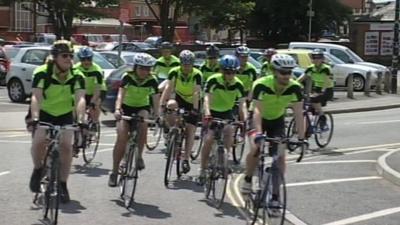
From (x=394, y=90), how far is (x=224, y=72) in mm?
21455

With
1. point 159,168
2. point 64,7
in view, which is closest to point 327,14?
point 64,7

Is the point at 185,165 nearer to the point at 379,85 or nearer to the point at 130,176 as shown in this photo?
the point at 130,176

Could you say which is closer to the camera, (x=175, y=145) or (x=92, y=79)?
(x=175, y=145)

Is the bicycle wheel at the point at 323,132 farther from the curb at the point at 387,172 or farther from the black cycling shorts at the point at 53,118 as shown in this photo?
the black cycling shorts at the point at 53,118

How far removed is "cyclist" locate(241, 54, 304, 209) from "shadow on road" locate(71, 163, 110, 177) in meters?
3.49

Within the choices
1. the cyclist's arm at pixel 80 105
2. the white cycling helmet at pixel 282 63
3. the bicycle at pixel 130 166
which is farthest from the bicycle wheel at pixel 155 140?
the white cycling helmet at pixel 282 63

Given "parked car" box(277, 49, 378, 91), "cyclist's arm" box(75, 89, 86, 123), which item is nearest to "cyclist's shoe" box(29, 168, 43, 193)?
"cyclist's arm" box(75, 89, 86, 123)

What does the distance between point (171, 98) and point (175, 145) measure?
1.84m

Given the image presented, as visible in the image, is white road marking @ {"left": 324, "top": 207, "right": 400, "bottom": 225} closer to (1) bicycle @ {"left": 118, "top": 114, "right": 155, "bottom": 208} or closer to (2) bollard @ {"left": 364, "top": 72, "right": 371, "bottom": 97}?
(1) bicycle @ {"left": 118, "top": 114, "right": 155, "bottom": 208}

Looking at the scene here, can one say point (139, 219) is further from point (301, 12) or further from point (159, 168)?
point (301, 12)

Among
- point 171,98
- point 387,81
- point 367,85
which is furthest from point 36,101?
point 387,81

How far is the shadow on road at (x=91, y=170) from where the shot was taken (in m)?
10.9

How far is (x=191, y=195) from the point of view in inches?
372

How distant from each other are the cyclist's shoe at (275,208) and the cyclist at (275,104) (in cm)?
34
